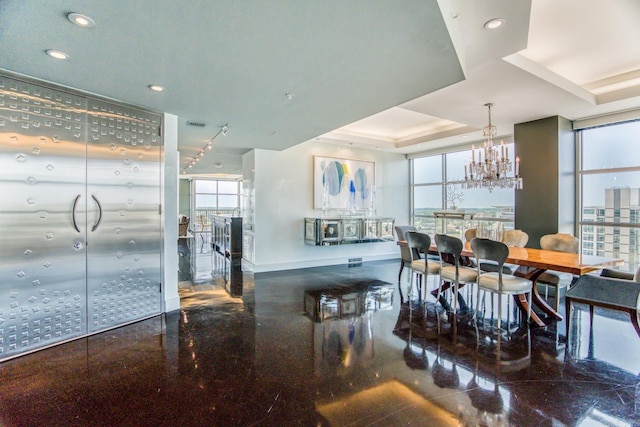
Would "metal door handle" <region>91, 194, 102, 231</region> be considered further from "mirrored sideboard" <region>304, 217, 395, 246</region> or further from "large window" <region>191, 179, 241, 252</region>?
"large window" <region>191, 179, 241, 252</region>

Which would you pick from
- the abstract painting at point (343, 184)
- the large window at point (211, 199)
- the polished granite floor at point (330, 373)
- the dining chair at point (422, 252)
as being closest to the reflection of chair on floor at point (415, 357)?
the polished granite floor at point (330, 373)

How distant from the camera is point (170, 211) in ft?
13.1

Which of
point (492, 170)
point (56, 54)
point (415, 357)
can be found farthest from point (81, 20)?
point (492, 170)

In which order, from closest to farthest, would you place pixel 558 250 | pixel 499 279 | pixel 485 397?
pixel 485 397 → pixel 499 279 → pixel 558 250

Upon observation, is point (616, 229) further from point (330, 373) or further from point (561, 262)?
point (330, 373)

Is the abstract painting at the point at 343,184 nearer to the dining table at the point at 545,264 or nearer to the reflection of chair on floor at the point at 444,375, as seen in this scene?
the dining table at the point at 545,264

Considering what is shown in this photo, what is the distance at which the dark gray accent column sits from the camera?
15.9 ft

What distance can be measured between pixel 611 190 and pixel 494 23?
418cm

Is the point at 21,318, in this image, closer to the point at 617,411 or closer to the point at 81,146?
the point at 81,146

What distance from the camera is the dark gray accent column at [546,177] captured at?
4.85 m

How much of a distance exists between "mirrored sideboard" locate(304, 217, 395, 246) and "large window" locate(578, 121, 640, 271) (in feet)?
12.3

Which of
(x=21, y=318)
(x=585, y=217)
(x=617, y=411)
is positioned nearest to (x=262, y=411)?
(x=617, y=411)

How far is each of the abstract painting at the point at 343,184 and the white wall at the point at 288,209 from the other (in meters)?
0.15

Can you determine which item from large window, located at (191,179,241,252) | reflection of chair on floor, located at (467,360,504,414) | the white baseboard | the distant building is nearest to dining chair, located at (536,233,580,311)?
the distant building
